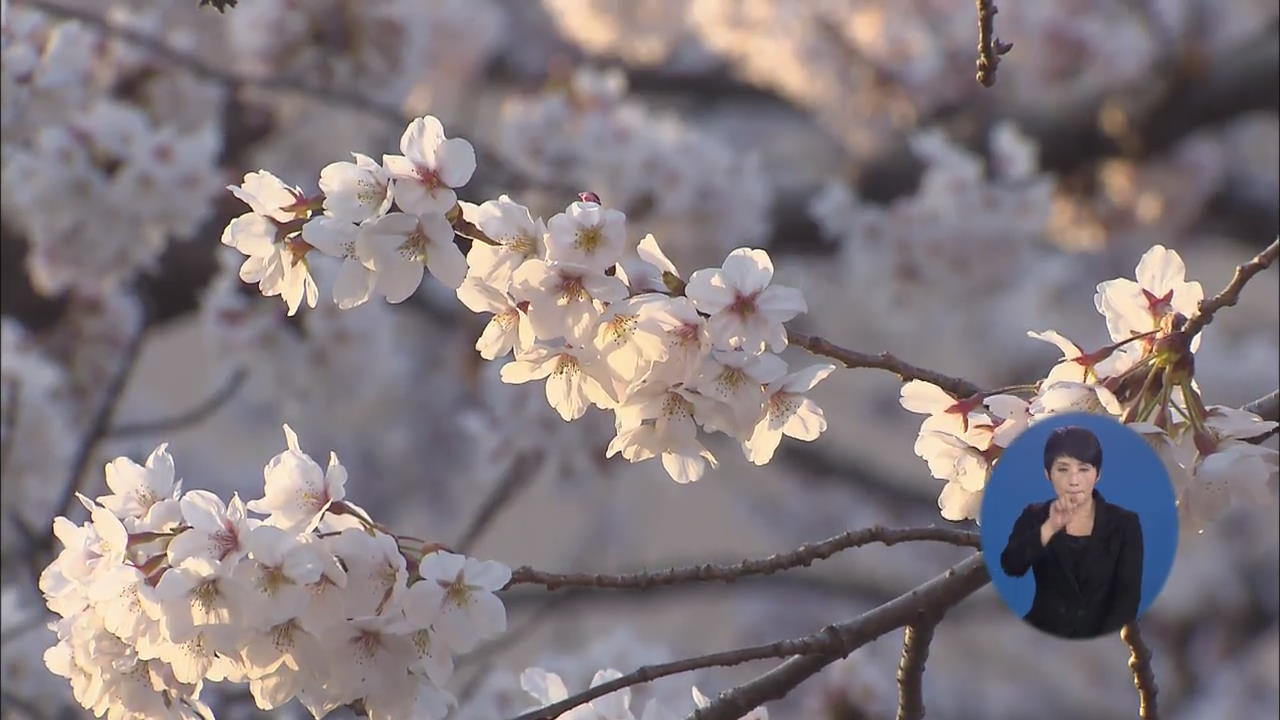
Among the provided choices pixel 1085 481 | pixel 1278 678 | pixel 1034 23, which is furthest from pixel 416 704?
pixel 1278 678

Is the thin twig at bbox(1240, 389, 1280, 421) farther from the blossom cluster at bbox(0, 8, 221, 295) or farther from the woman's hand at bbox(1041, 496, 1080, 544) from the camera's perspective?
the blossom cluster at bbox(0, 8, 221, 295)

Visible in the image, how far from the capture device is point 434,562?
1.03 meters

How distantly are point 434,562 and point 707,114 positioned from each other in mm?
4942

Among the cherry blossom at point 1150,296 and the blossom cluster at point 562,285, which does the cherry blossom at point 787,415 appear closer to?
the blossom cluster at point 562,285

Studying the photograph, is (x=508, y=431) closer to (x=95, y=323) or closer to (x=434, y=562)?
(x=95, y=323)

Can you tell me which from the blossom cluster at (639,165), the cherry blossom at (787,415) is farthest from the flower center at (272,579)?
the blossom cluster at (639,165)

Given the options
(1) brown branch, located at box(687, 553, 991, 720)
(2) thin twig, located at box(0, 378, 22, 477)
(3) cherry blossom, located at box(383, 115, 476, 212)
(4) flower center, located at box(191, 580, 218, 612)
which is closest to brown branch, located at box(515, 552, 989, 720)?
(1) brown branch, located at box(687, 553, 991, 720)

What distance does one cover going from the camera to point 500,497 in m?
2.25

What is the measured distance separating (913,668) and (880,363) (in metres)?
0.22

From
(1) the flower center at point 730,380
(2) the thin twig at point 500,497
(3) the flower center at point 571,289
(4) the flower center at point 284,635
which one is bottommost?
(2) the thin twig at point 500,497

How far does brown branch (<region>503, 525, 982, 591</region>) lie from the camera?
107 centimetres

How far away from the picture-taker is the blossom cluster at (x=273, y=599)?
0.99m

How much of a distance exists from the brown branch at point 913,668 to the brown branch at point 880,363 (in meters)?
0.16

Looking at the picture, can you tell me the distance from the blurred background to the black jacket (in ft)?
1.38
